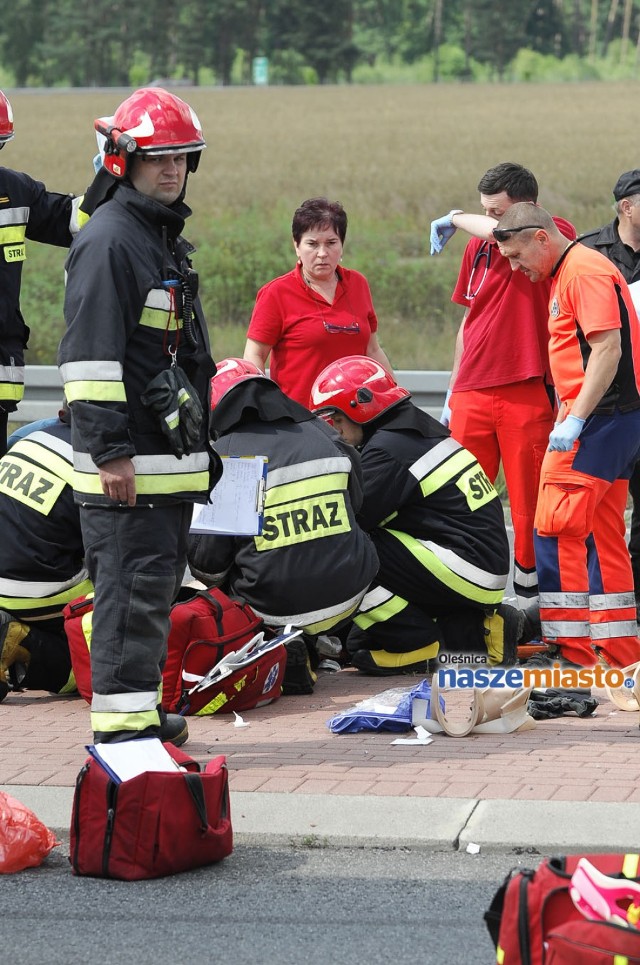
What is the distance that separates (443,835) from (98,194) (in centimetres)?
224

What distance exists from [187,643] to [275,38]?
30.9 feet

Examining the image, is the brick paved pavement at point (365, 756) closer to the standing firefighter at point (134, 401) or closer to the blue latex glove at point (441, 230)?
the standing firefighter at point (134, 401)

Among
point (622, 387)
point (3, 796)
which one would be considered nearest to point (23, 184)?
point (622, 387)

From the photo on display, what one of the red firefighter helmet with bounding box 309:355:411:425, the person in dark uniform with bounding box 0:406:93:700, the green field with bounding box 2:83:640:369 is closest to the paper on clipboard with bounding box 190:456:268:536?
the person in dark uniform with bounding box 0:406:93:700

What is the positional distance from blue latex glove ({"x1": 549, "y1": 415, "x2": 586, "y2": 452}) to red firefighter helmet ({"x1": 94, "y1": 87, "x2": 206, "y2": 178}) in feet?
6.22

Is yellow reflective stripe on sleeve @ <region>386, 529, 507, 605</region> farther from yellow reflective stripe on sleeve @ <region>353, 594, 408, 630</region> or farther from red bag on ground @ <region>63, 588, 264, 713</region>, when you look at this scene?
red bag on ground @ <region>63, 588, 264, 713</region>

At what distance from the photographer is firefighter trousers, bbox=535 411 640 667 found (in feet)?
18.3

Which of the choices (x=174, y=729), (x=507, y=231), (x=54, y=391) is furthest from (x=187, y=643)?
(x=54, y=391)

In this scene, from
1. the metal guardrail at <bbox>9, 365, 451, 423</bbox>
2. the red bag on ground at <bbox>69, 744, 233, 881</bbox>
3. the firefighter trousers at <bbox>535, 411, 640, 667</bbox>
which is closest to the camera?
the red bag on ground at <bbox>69, 744, 233, 881</bbox>

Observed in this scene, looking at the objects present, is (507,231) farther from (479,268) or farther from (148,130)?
(148,130)

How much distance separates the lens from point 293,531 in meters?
5.60

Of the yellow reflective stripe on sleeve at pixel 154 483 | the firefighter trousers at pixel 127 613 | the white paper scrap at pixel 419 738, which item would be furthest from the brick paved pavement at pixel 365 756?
the yellow reflective stripe on sleeve at pixel 154 483

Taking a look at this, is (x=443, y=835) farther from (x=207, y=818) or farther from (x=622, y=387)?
(x=622, y=387)

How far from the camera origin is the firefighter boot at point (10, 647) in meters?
5.55
